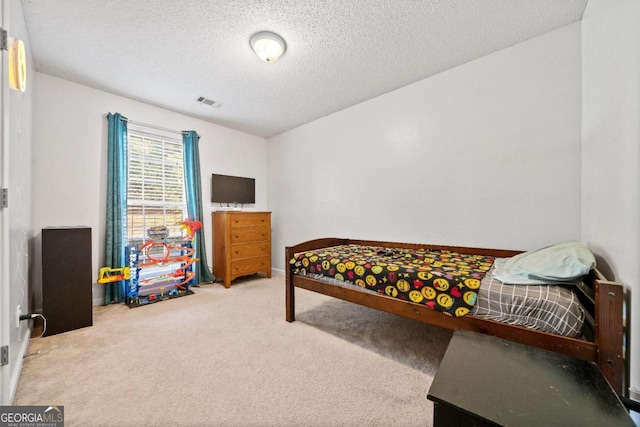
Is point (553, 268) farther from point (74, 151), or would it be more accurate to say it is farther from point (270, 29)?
point (74, 151)

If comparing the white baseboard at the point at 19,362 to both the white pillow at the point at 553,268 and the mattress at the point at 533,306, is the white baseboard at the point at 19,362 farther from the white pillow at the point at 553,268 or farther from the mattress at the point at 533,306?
the white pillow at the point at 553,268

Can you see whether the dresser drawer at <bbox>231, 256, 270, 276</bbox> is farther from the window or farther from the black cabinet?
the black cabinet

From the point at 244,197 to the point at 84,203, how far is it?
1974 millimetres

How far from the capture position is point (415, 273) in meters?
1.68

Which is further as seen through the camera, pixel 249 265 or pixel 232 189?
pixel 232 189

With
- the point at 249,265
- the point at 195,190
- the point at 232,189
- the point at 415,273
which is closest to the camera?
the point at 415,273

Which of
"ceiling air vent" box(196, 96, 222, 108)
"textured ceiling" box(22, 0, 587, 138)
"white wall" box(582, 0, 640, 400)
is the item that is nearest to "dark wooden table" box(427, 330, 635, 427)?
"white wall" box(582, 0, 640, 400)

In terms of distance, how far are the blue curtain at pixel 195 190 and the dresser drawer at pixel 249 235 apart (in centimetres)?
54

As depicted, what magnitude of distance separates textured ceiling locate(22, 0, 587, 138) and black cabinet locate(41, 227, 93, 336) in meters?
1.65

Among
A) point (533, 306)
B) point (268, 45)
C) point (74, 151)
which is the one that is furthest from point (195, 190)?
point (533, 306)

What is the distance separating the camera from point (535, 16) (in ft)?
6.00

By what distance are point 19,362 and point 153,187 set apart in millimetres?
2192

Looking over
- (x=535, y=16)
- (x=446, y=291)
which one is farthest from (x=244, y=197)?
(x=535, y=16)

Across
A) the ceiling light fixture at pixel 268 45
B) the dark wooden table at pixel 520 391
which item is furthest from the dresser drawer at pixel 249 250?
the dark wooden table at pixel 520 391
